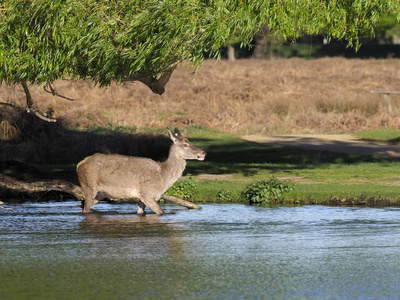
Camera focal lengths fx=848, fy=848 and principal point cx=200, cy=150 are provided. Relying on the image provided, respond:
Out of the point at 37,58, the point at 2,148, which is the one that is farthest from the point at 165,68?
the point at 2,148

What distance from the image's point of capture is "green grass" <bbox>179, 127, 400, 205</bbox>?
19219mm

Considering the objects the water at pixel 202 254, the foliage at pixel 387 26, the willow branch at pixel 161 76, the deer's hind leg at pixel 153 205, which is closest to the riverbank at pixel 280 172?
the water at pixel 202 254

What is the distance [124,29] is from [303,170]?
9734mm

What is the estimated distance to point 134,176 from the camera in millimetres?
16656

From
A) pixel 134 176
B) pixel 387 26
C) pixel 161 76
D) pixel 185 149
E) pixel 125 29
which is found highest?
pixel 387 26

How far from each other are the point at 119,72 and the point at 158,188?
10.4ft

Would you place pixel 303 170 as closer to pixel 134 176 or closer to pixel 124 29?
pixel 134 176

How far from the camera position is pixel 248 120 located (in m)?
44.0

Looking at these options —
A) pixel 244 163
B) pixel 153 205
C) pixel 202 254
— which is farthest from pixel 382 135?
pixel 202 254

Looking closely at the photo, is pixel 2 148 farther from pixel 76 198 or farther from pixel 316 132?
pixel 316 132

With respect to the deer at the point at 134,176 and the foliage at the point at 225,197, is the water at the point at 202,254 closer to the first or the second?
the deer at the point at 134,176

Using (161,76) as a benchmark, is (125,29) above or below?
above

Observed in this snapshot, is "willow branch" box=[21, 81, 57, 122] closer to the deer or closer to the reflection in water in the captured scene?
the deer

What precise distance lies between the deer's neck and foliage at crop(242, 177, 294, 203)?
8.70 ft
